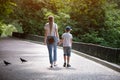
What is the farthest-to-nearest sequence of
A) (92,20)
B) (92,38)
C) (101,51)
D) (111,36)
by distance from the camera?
(92,20)
(111,36)
(92,38)
(101,51)

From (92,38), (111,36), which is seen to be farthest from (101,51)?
(111,36)

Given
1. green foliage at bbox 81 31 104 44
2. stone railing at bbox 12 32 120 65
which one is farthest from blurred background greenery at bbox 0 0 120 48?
stone railing at bbox 12 32 120 65

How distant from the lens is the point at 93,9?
141 ft

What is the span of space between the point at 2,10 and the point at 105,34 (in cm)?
1827

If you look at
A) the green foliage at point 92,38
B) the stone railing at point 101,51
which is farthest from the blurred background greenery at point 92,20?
the stone railing at point 101,51

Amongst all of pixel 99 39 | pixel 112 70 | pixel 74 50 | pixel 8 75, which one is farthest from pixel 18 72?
pixel 99 39

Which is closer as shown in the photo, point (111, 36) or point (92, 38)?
point (92, 38)

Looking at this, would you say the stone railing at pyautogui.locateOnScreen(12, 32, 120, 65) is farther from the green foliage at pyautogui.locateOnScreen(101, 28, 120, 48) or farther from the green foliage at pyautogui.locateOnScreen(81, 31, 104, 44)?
the green foliage at pyautogui.locateOnScreen(101, 28, 120, 48)

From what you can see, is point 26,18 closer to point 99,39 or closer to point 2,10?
point 99,39

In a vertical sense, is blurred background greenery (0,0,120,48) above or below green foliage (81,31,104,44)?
above

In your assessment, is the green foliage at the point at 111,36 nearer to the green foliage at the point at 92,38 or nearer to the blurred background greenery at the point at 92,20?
the blurred background greenery at the point at 92,20

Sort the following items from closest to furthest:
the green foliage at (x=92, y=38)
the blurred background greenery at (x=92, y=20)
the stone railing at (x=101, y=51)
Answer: the stone railing at (x=101, y=51), the green foliage at (x=92, y=38), the blurred background greenery at (x=92, y=20)

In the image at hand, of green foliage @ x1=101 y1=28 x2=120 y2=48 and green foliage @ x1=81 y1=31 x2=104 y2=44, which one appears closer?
green foliage @ x1=81 y1=31 x2=104 y2=44

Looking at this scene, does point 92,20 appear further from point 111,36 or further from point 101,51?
point 101,51
